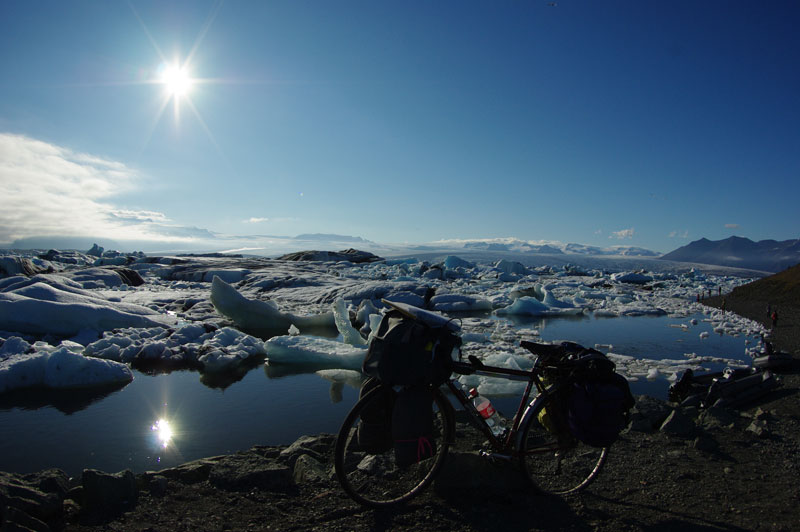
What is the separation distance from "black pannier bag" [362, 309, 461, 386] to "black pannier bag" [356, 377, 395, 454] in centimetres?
19

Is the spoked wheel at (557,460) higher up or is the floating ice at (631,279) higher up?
the spoked wheel at (557,460)

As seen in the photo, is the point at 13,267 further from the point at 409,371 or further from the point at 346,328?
the point at 409,371

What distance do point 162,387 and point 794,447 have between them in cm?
708

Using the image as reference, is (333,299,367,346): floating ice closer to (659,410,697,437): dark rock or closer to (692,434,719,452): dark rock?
(659,410,697,437): dark rock

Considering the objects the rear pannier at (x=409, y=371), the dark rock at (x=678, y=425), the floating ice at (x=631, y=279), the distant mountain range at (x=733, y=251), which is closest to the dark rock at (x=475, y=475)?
the rear pannier at (x=409, y=371)

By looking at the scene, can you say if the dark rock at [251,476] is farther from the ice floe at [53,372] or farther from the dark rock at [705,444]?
the ice floe at [53,372]

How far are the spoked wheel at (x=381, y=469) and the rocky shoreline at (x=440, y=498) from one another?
0.10 meters

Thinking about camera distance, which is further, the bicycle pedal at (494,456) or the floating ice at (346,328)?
the floating ice at (346,328)

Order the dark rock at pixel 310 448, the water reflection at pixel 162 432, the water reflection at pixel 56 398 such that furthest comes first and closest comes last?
1. the water reflection at pixel 56 398
2. the water reflection at pixel 162 432
3. the dark rock at pixel 310 448

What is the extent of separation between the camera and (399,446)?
2.44 metres

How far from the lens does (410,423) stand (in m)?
2.43

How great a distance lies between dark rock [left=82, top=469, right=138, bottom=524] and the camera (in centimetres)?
240

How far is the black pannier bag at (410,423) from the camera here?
2432 mm

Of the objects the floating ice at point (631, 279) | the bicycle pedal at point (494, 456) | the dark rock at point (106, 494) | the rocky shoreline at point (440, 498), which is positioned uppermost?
the bicycle pedal at point (494, 456)
